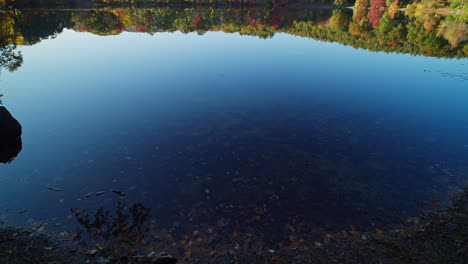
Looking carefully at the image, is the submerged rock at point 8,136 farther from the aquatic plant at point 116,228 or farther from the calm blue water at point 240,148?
the aquatic plant at point 116,228

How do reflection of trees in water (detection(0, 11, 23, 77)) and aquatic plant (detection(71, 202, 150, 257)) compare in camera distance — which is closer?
aquatic plant (detection(71, 202, 150, 257))

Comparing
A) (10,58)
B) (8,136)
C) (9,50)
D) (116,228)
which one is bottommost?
(116,228)

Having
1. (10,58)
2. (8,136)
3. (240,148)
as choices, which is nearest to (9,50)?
(10,58)

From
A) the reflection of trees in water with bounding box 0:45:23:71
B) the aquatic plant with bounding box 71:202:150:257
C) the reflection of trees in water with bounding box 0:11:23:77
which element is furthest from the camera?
the reflection of trees in water with bounding box 0:11:23:77

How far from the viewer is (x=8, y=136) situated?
46.4ft

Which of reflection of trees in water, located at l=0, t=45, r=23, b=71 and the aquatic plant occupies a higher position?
reflection of trees in water, located at l=0, t=45, r=23, b=71

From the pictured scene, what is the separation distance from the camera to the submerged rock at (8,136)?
44.6 feet

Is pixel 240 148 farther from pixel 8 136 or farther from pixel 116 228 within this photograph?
pixel 8 136

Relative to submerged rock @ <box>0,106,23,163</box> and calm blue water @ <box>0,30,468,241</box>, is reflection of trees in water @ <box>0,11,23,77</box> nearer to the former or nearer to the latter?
calm blue water @ <box>0,30,468,241</box>

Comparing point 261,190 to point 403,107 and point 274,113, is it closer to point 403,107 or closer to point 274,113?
point 274,113

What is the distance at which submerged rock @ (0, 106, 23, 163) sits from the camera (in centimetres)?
1358

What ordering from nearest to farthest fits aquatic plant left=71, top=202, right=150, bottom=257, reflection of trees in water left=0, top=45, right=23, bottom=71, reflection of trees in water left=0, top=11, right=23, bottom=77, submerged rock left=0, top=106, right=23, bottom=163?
aquatic plant left=71, top=202, right=150, bottom=257, submerged rock left=0, top=106, right=23, bottom=163, reflection of trees in water left=0, top=45, right=23, bottom=71, reflection of trees in water left=0, top=11, right=23, bottom=77

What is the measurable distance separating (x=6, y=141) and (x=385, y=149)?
22.8 meters

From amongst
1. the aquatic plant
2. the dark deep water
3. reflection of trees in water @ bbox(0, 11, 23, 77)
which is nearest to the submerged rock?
the dark deep water
